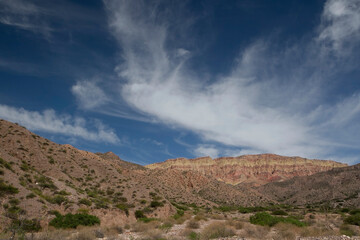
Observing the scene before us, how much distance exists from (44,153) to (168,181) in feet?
135

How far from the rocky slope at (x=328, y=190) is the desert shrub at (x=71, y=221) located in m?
64.7

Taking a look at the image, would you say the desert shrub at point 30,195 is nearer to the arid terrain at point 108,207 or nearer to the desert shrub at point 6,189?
the arid terrain at point 108,207

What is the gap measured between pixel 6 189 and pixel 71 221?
5822 mm

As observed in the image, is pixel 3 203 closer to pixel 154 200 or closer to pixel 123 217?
pixel 123 217

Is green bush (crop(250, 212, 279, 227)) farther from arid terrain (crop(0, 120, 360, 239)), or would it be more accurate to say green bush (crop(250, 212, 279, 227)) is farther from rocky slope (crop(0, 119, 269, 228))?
rocky slope (crop(0, 119, 269, 228))

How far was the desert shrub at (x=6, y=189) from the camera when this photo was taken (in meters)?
18.9

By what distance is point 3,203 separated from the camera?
17938 millimetres

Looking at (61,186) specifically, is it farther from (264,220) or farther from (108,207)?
(264,220)

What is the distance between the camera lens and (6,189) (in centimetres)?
1927

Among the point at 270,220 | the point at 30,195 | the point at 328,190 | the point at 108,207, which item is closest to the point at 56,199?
the point at 30,195

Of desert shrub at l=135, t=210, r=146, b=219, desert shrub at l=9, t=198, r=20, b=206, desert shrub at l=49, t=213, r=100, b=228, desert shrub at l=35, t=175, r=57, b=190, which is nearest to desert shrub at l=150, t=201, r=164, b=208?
desert shrub at l=135, t=210, r=146, b=219

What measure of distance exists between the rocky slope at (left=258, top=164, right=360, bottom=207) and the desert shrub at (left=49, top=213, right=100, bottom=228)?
212 ft

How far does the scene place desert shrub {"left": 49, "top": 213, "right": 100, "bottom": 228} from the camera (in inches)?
728

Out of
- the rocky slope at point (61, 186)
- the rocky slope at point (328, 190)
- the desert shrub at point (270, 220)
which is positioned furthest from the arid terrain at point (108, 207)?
the rocky slope at point (328, 190)
